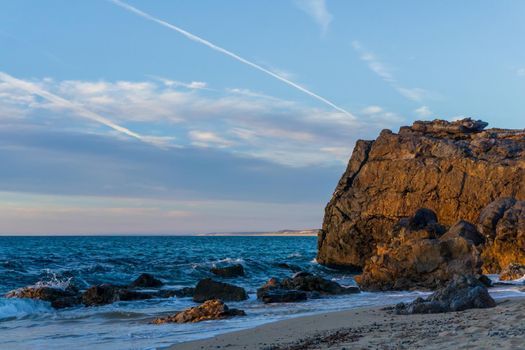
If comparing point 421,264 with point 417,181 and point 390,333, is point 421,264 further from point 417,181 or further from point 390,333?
point 417,181

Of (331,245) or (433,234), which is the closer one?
(433,234)

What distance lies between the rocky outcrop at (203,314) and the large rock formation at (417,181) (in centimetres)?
3307

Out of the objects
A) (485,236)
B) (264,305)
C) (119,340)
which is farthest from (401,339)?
(485,236)

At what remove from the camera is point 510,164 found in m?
52.3

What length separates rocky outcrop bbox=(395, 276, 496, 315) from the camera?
1708 centimetres

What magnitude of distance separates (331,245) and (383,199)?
6.72 meters

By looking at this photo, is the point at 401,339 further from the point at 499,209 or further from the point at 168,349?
the point at 499,209

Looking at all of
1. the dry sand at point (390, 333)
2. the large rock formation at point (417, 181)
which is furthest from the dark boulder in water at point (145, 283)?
the large rock formation at point (417, 181)

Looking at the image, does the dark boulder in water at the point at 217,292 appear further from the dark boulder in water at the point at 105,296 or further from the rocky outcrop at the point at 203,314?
the rocky outcrop at the point at 203,314

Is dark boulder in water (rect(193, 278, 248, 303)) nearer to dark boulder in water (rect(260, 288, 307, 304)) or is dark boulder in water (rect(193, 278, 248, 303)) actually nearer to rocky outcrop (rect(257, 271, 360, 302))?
rocky outcrop (rect(257, 271, 360, 302))

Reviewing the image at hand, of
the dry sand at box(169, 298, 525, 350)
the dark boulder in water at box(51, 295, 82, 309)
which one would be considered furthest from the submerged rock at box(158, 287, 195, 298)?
the dry sand at box(169, 298, 525, 350)

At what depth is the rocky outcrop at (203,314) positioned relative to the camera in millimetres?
20594

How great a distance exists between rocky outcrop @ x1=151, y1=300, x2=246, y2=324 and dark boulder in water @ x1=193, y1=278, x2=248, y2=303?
6.59 metres

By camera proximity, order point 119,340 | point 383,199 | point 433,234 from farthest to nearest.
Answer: point 383,199 → point 433,234 → point 119,340
